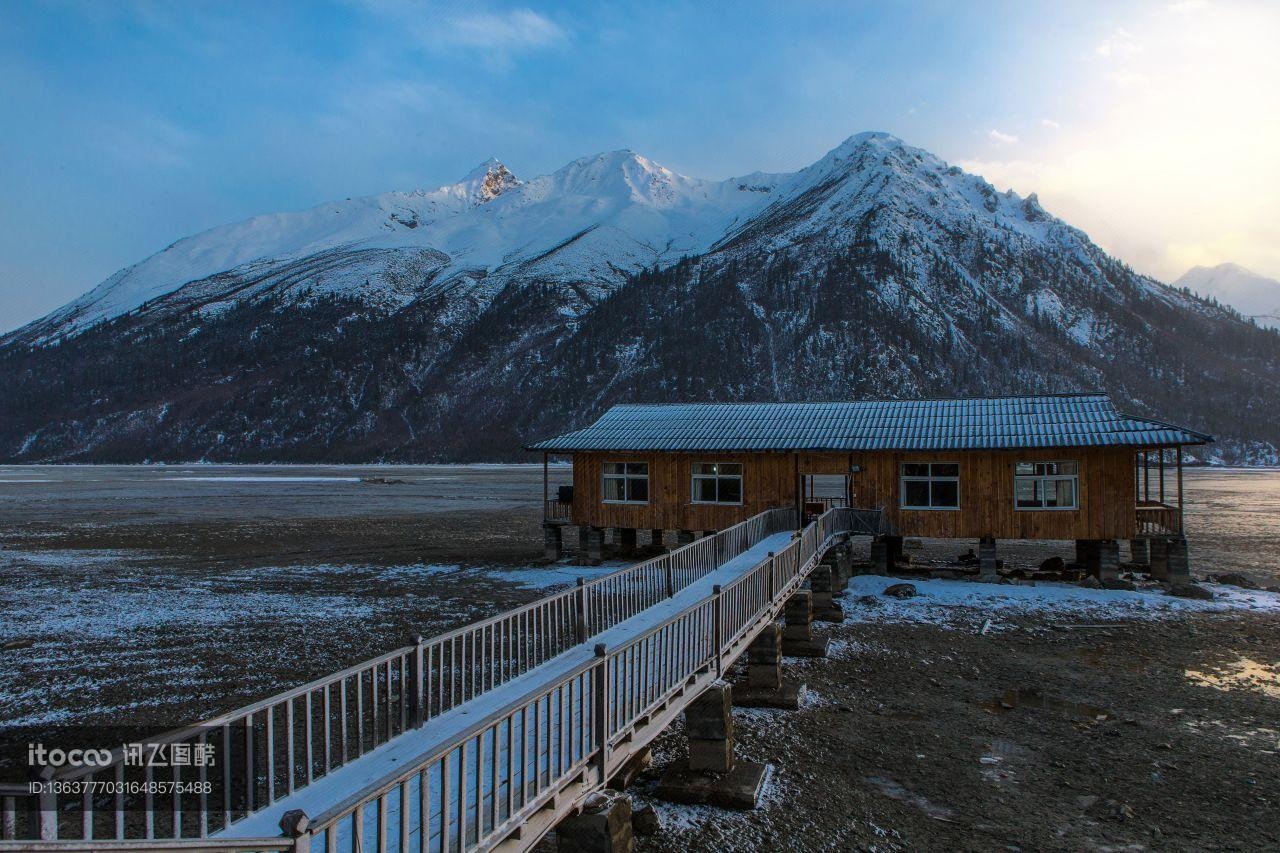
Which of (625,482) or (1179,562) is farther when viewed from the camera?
(625,482)

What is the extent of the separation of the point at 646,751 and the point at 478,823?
5.21m

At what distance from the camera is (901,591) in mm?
23203

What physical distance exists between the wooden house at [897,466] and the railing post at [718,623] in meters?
17.6

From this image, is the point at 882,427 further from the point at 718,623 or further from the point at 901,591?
the point at 718,623

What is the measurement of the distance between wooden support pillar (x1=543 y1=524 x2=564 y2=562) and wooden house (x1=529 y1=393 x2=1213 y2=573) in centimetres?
8

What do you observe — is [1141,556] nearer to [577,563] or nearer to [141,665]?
[577,563]

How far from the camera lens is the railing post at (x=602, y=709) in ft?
23.0

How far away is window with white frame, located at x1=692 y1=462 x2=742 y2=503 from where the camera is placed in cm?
2891

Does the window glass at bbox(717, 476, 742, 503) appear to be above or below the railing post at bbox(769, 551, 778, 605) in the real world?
above

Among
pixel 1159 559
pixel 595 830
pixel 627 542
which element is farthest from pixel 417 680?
pixel 1159 559

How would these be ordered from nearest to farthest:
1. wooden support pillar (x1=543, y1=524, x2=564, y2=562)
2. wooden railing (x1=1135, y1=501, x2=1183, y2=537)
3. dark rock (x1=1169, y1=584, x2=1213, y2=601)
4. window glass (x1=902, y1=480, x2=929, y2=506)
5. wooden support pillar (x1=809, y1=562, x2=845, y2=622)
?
wooden support pillar (x1=809, y1=562, x2=845, y2=622)
dark rock (x1=1169, y1=584, x2=1213, y2=601)
wooden railing (x1=1135, y1=501, x2=1183, y2=537)
window glass (x1=902, y1=480, x2=929, y2=506)
wooden support pillar (x1=543, y1=524, x2=564, y2=562)

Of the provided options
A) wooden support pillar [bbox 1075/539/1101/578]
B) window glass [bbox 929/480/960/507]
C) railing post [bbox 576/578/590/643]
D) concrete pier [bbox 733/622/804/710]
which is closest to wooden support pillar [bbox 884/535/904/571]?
window glass [bbox 929/480/960/507]

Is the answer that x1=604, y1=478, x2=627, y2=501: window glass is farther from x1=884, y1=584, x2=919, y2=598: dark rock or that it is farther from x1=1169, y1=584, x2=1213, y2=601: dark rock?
x1=1169, y1=584, x2=1213, y2=601: dark rock

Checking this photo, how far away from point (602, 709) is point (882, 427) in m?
23.0
